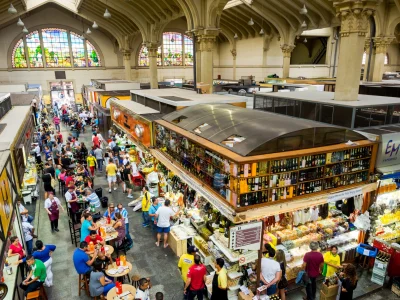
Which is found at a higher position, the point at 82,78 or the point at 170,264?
the point at 82,78

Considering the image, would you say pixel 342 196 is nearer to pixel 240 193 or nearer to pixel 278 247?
pixel 278 247

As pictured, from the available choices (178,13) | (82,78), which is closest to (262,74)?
(178,13)

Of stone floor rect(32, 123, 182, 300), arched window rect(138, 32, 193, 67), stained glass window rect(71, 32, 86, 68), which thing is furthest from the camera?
arched window rect(138, 32, 193, 67)

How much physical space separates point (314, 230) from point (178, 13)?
17.5m

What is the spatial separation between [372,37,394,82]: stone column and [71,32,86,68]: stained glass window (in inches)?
1095

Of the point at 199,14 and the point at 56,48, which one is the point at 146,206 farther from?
the point at 56,48

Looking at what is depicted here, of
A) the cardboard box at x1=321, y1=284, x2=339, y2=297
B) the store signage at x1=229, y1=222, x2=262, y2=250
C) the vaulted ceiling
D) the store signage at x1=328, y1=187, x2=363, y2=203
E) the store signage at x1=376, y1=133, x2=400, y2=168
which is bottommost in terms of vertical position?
→ the cardboard box at x1=321, y1=284, x2=339, y2=297

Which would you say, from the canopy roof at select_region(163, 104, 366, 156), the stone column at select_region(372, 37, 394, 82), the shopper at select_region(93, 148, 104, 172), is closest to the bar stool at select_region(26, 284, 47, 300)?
the canopy roof at select_region(163, 104, 366, 156)

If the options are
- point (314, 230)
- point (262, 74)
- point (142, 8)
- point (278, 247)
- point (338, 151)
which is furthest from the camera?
point (262, 74)

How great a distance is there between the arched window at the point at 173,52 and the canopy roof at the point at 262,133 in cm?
2934

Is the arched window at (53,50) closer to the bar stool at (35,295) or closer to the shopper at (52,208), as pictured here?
the shopper at (52,208)

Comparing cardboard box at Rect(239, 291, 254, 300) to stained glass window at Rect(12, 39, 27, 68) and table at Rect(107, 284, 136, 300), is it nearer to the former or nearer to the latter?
table at Rect(107, 284, 136, 300)

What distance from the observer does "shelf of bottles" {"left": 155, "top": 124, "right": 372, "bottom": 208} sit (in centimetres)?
582

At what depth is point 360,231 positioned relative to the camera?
7539 mm
